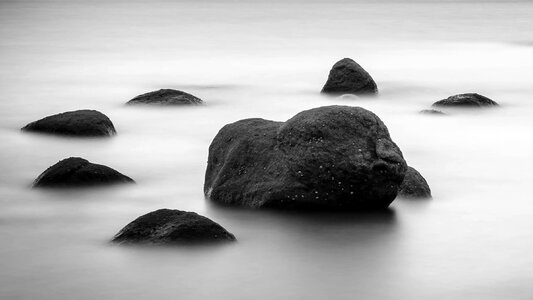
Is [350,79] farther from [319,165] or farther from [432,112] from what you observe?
[319,165]

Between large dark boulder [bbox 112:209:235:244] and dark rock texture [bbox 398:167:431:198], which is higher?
dark rock texture [bbox 398:167:431:198]

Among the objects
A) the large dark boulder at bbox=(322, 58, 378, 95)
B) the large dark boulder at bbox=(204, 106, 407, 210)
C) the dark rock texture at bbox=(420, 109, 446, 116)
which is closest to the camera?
the large dark boulder at bbox=(204, 106, 407, 210)

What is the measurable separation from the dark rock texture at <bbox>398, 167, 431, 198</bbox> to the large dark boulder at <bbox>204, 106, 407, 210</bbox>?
52 cm

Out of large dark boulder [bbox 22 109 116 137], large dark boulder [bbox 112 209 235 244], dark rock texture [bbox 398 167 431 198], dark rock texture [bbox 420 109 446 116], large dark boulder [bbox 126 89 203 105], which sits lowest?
large dark boulder [bbox 112 209 235 244]

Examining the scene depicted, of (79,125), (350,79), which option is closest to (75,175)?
(79,125)

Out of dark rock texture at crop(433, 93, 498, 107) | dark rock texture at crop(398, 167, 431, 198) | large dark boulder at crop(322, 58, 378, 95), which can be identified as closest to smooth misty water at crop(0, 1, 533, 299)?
dark rock texture at crop(398, 167, 431, 198)

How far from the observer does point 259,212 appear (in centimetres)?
910

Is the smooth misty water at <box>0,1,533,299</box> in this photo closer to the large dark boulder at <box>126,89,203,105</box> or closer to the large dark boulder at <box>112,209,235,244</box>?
the large dark boulder at <box>112,209,235,244</box>

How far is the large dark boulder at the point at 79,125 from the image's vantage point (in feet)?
43.5

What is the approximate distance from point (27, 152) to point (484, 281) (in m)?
6.46

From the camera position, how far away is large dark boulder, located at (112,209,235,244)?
8.16 meters

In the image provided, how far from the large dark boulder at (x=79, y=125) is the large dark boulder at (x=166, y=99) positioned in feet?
9.47

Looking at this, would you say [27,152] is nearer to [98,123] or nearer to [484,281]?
[98,123]

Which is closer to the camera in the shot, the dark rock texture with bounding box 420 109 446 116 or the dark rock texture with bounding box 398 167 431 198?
the dark rock texture with bounding box 398 167 431 198
